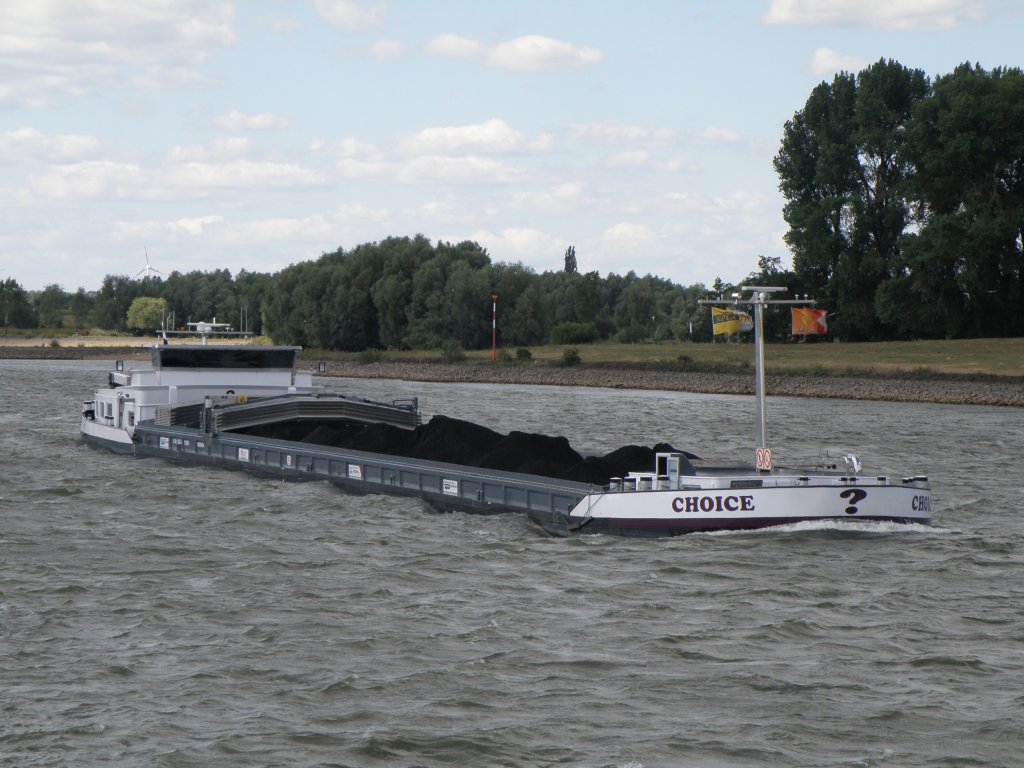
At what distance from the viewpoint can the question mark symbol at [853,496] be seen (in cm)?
2030

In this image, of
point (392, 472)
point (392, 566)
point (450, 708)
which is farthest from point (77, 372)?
point (450, 708)

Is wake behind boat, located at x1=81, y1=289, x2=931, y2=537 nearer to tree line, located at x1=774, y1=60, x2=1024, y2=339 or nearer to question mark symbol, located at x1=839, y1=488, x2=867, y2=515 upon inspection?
question mark symbol, located at x1=839, y1=488, x2=867, y2=515

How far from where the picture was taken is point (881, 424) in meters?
52.1

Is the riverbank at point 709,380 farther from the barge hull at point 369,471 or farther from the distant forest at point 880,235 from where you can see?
the barge hull at point 369,471

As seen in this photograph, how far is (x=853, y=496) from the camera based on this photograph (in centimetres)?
2036

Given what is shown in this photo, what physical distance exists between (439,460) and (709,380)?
2177 inches

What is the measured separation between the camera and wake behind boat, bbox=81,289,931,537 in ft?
67.3

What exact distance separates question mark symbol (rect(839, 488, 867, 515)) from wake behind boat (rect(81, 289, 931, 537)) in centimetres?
2

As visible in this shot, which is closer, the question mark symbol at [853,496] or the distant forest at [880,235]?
the question mark symbol at [853,496]

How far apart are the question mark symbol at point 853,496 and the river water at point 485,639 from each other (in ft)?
1.00

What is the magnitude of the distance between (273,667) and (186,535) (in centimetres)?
904

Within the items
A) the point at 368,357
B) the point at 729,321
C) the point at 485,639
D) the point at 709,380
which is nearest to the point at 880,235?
the point at 709,380

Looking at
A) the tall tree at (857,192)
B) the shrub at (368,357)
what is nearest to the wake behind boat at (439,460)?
the tall tree at (857,192)

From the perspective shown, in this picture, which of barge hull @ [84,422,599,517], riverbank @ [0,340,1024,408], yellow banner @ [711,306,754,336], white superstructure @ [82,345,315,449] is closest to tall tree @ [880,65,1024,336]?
riverbank @ [0,340,1024,408]
